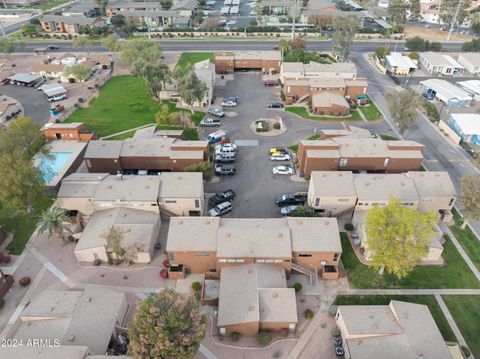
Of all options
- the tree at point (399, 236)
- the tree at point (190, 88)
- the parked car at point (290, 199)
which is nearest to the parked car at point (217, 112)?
the tree at point (190, 88)

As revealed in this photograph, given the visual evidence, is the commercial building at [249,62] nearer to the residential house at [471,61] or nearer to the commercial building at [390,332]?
the residential house at [471,61]

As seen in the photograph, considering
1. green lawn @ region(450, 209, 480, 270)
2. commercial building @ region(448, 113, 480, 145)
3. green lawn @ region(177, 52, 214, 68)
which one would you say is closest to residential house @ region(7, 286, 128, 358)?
green lawn @ region(450, 209, 480, 270)

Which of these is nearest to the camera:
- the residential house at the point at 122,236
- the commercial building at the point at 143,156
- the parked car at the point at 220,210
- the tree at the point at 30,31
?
the residential house at the point at 122,236

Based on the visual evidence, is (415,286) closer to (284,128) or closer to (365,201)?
(365,201)

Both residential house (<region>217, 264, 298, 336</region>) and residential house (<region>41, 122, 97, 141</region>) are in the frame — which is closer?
residential house (<region>217, 264, 298, 336</region>)

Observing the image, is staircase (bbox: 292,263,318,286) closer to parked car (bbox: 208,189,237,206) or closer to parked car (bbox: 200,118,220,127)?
parked car (bbox: 208,189,237,206)

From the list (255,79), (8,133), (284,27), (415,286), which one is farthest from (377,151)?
(284,27)
